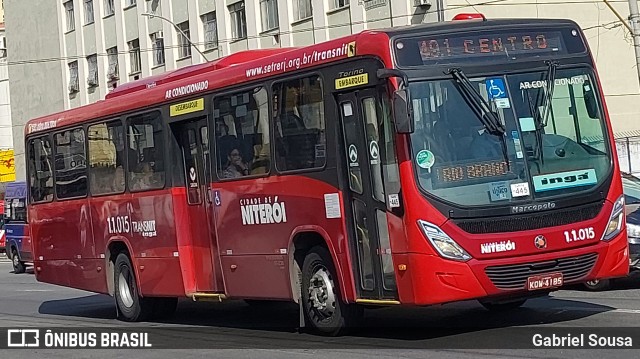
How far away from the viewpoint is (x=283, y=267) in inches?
491

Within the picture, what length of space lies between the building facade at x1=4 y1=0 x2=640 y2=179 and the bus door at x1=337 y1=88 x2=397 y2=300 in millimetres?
24313

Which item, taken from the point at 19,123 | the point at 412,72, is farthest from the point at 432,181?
the point at 19,123

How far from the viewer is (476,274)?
408 inches

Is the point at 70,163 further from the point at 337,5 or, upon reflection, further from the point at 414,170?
the point at 337,5

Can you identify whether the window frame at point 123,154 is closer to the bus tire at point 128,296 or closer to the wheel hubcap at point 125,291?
the bus tire at point 128,296

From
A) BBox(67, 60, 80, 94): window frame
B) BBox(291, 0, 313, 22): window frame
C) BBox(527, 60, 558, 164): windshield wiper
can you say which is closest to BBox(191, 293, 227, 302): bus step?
BBox(527, 60, 558, 164): windshield wiper

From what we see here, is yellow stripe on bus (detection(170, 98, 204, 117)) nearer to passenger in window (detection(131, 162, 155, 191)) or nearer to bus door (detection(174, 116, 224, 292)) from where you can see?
bus door (detection(174, 116, 224, 292))

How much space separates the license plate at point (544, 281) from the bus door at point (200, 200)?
469 centimetres

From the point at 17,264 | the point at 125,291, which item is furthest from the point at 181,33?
the point at 125,291

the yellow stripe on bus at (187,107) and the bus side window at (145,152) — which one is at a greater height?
the yellow stripe on bus at (187,107)

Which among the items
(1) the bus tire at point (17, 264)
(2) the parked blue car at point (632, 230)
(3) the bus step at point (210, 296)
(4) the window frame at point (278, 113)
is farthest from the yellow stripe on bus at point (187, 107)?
(1) the bus tire at point (17, 264)

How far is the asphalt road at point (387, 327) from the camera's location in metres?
10.8

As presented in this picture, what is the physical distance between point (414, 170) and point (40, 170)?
9.46 metres

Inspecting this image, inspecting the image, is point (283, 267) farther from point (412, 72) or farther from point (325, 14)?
point (325, 14)
